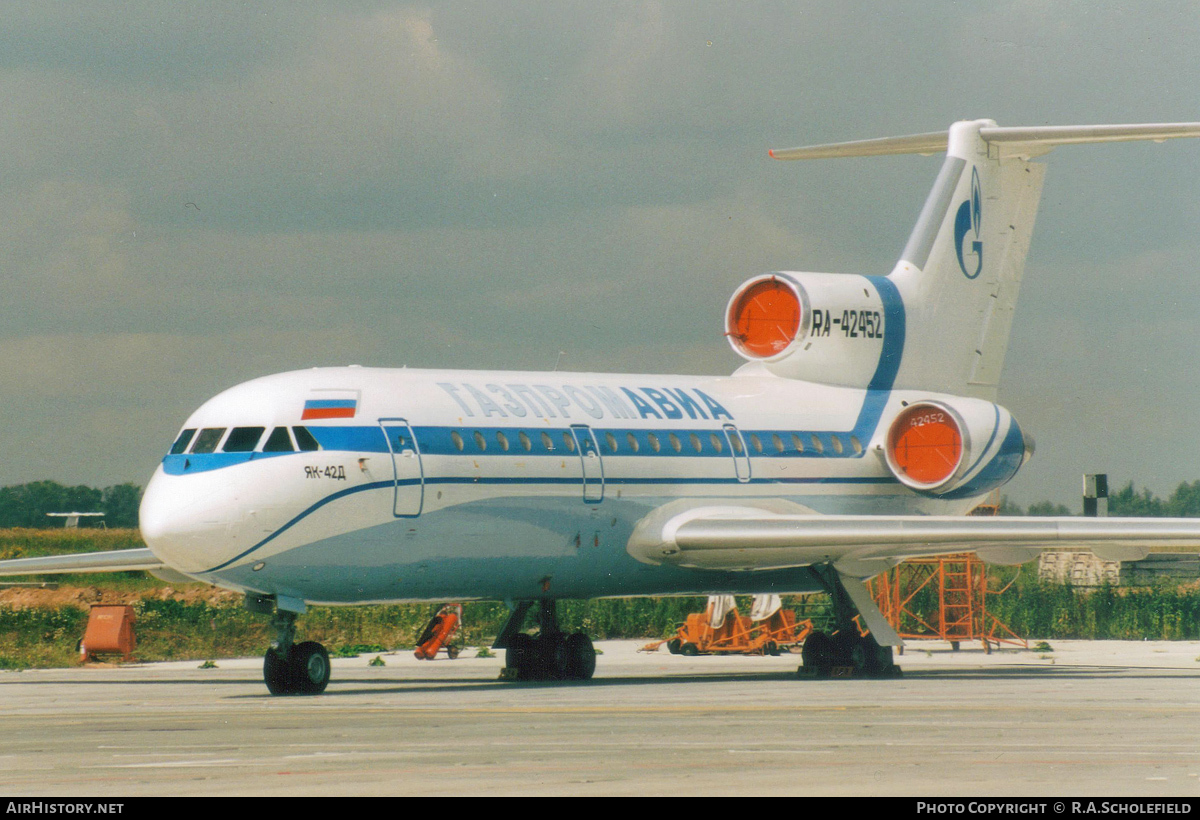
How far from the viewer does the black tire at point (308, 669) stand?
70.6 ft

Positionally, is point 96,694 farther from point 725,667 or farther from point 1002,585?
point 1002,585

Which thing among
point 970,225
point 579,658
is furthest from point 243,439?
point 970,225

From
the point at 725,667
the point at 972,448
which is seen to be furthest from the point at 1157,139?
the point at 725,667

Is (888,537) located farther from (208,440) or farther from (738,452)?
(208,440)

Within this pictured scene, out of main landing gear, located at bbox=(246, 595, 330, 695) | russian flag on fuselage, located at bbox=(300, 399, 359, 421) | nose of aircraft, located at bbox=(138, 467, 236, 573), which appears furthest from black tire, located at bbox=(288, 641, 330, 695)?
russian flag on fuselage, located at bbox=(300, 399, 359, 421)

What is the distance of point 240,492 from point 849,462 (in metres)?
11.2

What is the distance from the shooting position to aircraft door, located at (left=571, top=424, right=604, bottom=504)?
2444 centimetres

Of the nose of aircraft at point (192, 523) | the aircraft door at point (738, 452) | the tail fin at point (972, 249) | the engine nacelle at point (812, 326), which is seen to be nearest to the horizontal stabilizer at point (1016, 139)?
the tail fin at point (972, 249)

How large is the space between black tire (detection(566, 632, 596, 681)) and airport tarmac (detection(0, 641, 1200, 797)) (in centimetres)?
55

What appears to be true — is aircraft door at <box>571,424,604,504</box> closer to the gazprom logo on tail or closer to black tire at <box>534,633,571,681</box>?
black tire at <box>534,633,571,681</box>

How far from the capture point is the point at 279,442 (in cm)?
2170

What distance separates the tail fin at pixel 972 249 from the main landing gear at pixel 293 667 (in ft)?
41.3

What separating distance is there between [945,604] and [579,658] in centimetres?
1551

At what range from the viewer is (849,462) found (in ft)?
93.6
